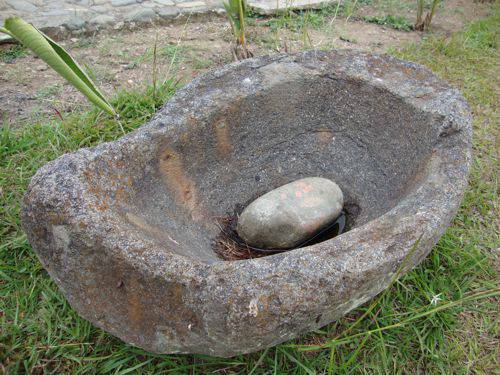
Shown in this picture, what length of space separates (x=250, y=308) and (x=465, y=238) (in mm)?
1509

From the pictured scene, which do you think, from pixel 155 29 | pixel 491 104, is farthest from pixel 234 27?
pixel 491 104

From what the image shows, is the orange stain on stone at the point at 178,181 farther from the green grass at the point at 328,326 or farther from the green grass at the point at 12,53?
the green grass at the point at 12,53

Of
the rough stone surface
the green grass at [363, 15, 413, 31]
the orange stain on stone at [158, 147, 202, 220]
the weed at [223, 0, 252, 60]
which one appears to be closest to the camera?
the orange stain on stone at [158, 147, 202, 220]

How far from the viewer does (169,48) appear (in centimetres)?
367

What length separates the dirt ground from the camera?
10.4 feet

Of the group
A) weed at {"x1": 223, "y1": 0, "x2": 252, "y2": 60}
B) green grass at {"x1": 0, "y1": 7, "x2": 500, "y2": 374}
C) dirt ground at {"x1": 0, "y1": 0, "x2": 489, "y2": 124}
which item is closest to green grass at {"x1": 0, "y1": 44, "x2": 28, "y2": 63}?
dirt ground at {"x1": 0, "y1": 0, "x2": 489, "y2": 124}

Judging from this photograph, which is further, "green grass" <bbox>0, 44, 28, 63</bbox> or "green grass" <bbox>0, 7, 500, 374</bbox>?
"green grass" <bbox>0, 44, 28, 63</bbox>

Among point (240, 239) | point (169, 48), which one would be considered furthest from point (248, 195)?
point (169, 48)

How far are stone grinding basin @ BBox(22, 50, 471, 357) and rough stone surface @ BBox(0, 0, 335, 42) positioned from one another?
5.96 feet

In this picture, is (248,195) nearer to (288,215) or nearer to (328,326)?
(288,215)

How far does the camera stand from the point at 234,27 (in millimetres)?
3357

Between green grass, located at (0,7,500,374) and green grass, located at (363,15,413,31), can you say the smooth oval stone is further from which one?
green grass, located at (363,15,413,31)

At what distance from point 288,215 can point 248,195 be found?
0.40 m

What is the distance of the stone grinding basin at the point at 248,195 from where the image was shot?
4.36 ft
